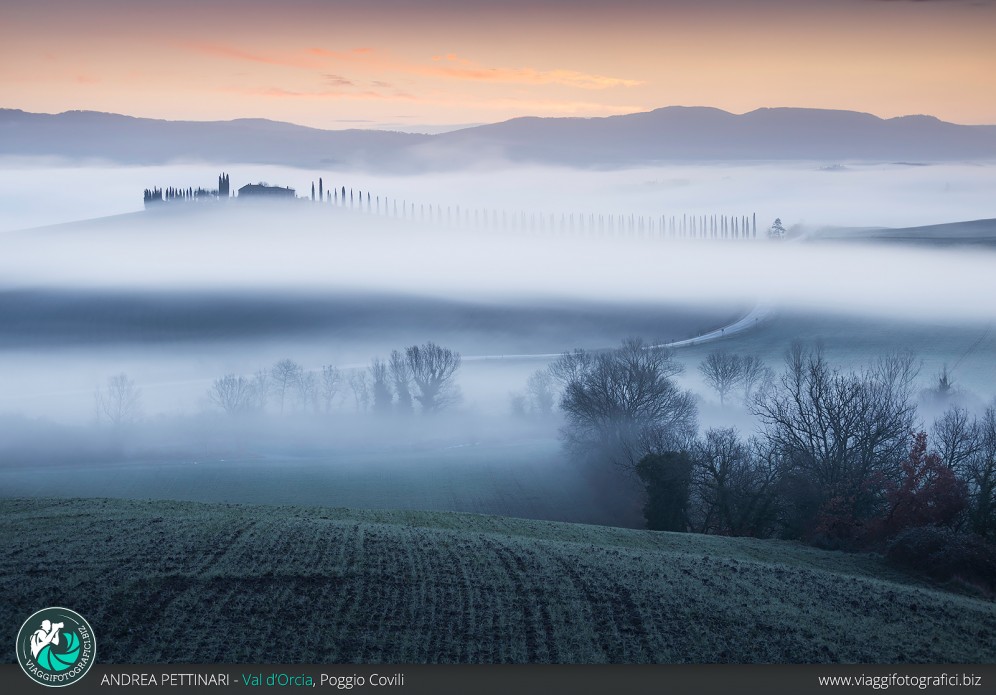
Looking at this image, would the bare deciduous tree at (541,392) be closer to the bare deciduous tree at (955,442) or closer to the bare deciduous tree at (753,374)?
the bare deciduous tree at (753,374)

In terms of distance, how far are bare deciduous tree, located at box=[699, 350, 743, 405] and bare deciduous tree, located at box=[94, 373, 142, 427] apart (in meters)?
35.2

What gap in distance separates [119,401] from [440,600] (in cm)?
5302

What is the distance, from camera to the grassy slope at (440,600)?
46.3 feet

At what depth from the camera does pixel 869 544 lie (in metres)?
24.8

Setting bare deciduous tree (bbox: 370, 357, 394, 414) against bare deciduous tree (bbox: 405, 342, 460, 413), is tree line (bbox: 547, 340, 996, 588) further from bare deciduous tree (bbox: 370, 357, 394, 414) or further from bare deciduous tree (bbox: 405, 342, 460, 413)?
bare deciduous tree (bbox: 370, 357, 394, 414)

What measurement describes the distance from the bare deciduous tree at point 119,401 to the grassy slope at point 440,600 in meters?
43.0

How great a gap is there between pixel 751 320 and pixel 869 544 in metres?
58.3

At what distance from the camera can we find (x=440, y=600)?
51.4 feet

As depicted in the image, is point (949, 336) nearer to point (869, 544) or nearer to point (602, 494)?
point (602, 494)

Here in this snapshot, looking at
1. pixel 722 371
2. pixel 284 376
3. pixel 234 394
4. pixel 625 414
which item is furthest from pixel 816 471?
pixel 284 376

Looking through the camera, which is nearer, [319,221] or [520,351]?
[520,351]

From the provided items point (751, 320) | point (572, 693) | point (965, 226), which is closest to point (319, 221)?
point (751, 320)

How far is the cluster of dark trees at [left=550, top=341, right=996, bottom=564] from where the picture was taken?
87.1 feet

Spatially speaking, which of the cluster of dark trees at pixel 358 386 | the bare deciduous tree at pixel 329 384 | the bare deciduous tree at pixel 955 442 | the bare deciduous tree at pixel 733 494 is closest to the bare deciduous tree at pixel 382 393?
the cluster of dark trees at pixel 358 386
